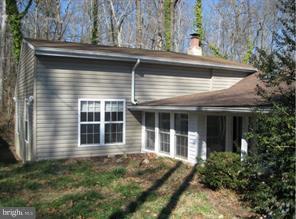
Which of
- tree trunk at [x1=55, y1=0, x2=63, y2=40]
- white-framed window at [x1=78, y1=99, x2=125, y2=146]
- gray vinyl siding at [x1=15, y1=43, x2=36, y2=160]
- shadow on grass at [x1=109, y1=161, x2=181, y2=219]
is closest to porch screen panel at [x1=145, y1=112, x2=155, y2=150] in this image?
white-framed window at [x1=78, y1=99, x2=125, y2=146]

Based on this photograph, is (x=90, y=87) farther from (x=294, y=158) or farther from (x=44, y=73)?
(x=294, y=158)

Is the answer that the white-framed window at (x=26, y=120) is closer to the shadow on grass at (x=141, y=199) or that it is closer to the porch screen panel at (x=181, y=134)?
the porch screen panel at (x=181, y=134)

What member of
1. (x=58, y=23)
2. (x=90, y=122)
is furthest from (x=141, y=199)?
(x=58, y=23)

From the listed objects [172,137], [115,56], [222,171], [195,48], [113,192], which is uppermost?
[195,48]

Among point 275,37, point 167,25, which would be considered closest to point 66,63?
point 275,37

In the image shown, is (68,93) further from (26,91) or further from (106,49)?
(106,49)

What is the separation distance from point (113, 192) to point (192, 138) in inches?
151

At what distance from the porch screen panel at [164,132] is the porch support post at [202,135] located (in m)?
1.46

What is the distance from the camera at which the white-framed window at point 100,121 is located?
1122 cm

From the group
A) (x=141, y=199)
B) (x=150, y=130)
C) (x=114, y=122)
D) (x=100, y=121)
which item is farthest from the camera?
(x=150, y=130)

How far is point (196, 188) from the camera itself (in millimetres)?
7586

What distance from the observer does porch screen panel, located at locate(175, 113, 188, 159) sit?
10.7 m

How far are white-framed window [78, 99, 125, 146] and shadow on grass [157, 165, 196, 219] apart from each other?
148 inches

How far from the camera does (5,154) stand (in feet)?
50.4
